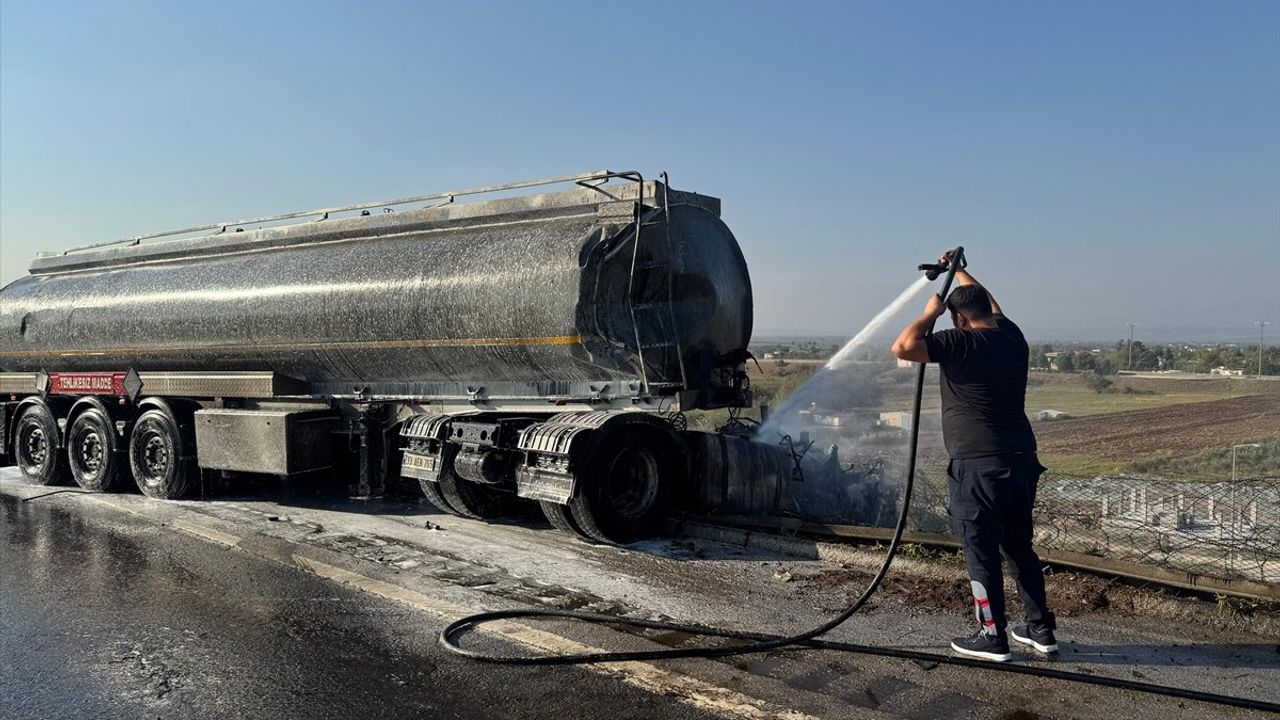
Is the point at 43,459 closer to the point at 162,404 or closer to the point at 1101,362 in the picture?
the point at 162,404

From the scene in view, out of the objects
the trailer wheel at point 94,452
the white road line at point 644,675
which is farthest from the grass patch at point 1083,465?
the trailer wheel at point 94,452

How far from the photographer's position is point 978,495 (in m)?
5.10

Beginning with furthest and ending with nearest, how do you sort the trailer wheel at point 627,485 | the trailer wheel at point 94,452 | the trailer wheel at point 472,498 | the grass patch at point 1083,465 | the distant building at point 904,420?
1. the grass patch at point 1083,465
2. the distant building at point 904,420
3. the trailer wheel at point 94,452
4. the trailer wheel at point 472,498
5. the trailer wheel at point 627,485

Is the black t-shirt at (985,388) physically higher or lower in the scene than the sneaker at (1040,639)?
higher

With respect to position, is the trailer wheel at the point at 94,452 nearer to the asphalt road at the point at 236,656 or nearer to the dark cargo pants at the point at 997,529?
the asphalt road at the point at 236,656

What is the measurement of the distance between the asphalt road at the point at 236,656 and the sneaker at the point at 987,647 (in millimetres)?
1655

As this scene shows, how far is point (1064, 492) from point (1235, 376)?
88.5 ft

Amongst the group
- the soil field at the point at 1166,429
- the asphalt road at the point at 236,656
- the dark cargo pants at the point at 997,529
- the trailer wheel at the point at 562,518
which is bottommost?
the soil field at the point at 1166,429

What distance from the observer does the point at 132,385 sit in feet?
40.0

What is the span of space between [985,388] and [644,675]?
8.15 ft

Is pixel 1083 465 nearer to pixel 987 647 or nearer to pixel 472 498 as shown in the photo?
pixel 472 498

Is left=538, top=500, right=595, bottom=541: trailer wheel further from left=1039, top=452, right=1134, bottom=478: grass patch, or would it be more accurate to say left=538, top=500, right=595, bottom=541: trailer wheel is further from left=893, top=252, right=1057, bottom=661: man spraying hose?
left=1039, top=452, right=1134, bottom=478: grass patch

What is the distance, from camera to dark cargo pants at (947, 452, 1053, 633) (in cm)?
507

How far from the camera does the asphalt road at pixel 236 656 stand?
462cm
